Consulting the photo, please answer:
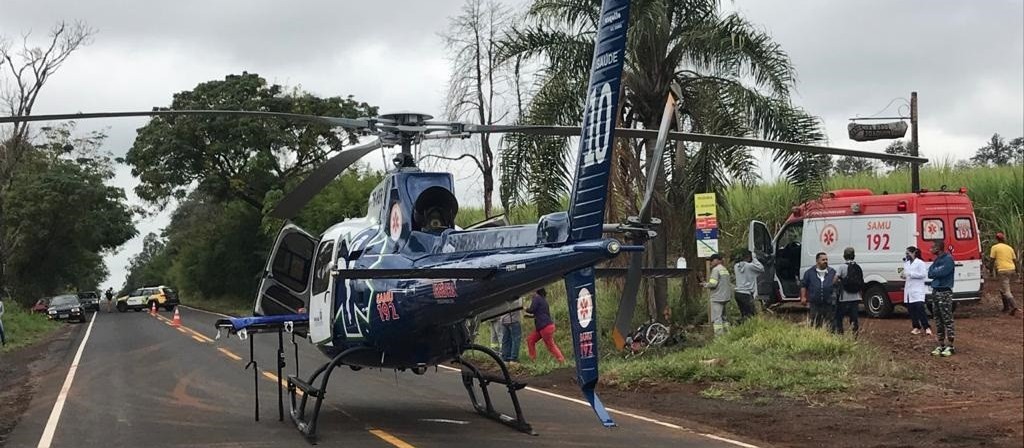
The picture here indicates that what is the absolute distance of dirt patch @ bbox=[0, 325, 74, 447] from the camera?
13234 mm

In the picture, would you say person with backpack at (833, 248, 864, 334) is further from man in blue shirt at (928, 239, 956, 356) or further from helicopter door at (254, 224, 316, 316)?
A: helicopter door at (254, 224, 316, 316)

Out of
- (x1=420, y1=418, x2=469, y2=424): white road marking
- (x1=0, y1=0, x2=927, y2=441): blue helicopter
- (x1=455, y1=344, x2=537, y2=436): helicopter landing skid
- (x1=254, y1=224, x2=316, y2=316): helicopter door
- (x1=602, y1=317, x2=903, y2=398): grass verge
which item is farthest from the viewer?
(x1=602, y1=317, x2=903, y2=398): grass verge

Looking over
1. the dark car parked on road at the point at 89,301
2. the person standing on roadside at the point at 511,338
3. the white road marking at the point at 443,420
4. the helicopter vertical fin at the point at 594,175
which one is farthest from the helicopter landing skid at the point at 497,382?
the dark car parked on road at the point at 89,301

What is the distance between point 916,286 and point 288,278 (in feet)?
33.7

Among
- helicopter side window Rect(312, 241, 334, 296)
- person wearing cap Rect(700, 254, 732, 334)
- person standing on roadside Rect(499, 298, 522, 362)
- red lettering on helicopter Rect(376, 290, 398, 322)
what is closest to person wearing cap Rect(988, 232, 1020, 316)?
person wearing cap Rect(700, 254, 732, 334)

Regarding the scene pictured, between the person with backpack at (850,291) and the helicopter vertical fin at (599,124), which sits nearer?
the helicopter vertical fin at (599,124)

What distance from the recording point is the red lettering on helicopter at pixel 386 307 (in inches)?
382

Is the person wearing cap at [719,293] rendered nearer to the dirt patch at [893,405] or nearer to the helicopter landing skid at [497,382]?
the dirt patch at [893,405]

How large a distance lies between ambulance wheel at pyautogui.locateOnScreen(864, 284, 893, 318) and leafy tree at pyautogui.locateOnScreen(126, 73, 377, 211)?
30122mm

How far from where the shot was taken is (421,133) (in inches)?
393

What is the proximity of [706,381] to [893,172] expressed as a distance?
1387cm

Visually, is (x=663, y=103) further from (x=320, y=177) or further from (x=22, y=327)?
(x=22, y=327)

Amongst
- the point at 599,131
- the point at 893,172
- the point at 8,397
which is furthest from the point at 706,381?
the point at 893,172

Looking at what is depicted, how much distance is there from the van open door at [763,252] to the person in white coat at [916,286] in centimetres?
384
